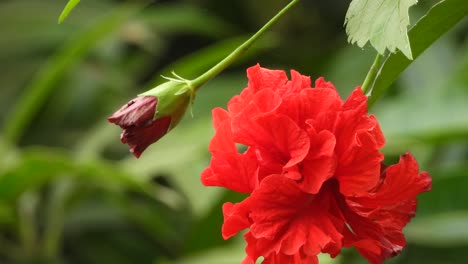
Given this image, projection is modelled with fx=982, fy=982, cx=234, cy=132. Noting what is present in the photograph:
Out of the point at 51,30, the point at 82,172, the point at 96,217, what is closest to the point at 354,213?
the point at 82,172

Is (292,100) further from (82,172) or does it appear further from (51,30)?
(51,30)

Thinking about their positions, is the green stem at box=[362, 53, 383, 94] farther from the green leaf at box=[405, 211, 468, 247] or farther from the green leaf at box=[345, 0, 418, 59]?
the green leaf at box=[405, 211, 468, 247]

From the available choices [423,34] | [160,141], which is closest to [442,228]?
[160,141]

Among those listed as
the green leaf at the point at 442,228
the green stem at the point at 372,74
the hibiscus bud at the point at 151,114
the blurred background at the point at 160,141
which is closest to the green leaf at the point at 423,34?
the green stem at the point at 372,74

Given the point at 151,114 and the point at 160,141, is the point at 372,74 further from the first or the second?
the point at 160,141

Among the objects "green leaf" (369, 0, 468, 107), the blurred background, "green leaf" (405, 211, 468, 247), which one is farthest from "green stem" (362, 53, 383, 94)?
"green leaf" (405, 211, 468, 247)

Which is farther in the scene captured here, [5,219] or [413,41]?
[5,219]
